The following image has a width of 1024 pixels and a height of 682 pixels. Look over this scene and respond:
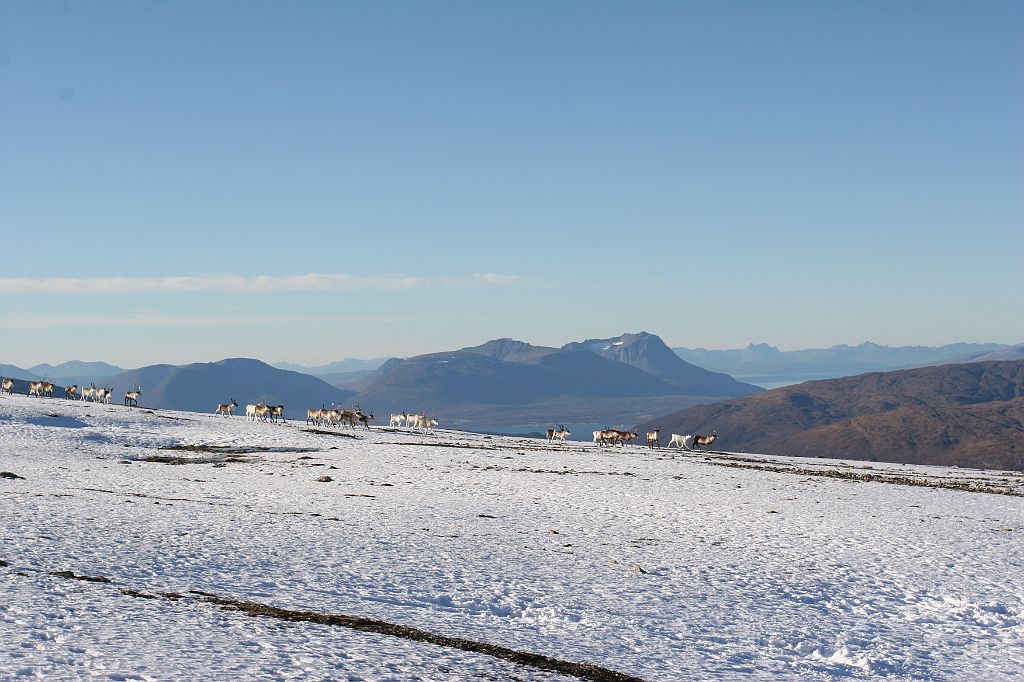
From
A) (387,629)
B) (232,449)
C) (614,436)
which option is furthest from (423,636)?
(614,436)

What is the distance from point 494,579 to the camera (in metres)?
19.6

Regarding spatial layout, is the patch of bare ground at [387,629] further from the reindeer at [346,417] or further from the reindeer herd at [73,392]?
the reindeer herd at [73,392]

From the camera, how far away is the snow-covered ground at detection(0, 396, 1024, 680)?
45.2 ft

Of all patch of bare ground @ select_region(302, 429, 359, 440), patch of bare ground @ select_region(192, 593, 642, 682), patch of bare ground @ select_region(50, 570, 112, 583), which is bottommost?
patch of bare ground @ select_region(192, 593, 642, 682)

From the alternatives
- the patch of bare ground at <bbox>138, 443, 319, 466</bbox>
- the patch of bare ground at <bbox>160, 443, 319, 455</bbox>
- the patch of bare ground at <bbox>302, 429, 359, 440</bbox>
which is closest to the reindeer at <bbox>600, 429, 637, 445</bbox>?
the patch of bare ground at <bbox>302, 429, 359, 440</bbox>

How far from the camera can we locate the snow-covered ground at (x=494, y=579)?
13789 mm

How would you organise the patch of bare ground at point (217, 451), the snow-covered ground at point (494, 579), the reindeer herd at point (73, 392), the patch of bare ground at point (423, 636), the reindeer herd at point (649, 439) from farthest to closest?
the reindeer herd at point (73, 392), the reindeer herd at point (649, 439), the patch of bare ground at point (217, 451), the snow-covered ground at point (494, 579), the patch of bare ground at point (423, 636)

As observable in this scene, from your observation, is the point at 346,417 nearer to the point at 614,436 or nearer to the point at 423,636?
the point at 614,436

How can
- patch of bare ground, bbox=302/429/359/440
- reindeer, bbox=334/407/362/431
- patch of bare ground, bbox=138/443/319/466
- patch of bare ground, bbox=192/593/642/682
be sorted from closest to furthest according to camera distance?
patch of bare ground, bbox=192/593/642/682
patch of bare ground, bbox=138/443/319/466
patch of bare ground, bbox=302/429/359/440
reindeer, bbox=334/407/362/431

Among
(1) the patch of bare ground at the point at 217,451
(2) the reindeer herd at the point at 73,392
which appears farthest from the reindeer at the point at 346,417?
(1) the patch of bare ground at the point at 217,451

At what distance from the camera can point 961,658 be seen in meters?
A: 16.2

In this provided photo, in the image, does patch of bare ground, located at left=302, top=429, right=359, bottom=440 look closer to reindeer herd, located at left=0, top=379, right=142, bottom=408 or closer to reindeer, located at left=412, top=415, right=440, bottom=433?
reindeer, located at left=412, top=415, right=440, bottom=433

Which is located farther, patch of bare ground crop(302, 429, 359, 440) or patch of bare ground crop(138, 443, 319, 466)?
patch of bare ground crop(302, 429, 359, 440)

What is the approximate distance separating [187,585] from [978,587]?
1894 cm
